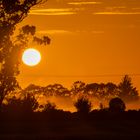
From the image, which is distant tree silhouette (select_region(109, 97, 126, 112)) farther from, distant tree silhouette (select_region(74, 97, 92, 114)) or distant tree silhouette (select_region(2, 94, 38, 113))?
distant tree silhouette (select_region(2, 94, 38, 113))

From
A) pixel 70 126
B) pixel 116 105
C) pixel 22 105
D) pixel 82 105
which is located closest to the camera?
pixel 70 126

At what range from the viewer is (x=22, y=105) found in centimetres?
6881

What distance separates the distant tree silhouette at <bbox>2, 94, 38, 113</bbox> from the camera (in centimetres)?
6744

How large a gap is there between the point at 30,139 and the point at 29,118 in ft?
50.8

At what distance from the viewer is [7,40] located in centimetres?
7006

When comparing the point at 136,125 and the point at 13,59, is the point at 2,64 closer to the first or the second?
the point at 13,59

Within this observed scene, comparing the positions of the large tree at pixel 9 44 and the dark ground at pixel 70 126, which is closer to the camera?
the dark ground at pixel 70 126

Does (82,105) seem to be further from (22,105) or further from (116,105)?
(22,105)

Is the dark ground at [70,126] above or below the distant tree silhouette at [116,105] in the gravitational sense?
below

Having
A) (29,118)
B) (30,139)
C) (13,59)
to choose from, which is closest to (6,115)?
(29,118)

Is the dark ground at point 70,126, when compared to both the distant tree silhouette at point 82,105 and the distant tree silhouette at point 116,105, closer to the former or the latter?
the distant tree silhouette at point 82,105

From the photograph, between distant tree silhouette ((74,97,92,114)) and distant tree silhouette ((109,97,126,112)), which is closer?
distant tree silhouette ((74,97,92,114))

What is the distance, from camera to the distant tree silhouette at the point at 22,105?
67.4 m

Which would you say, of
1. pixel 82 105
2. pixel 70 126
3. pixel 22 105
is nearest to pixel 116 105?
pixel 82 105
